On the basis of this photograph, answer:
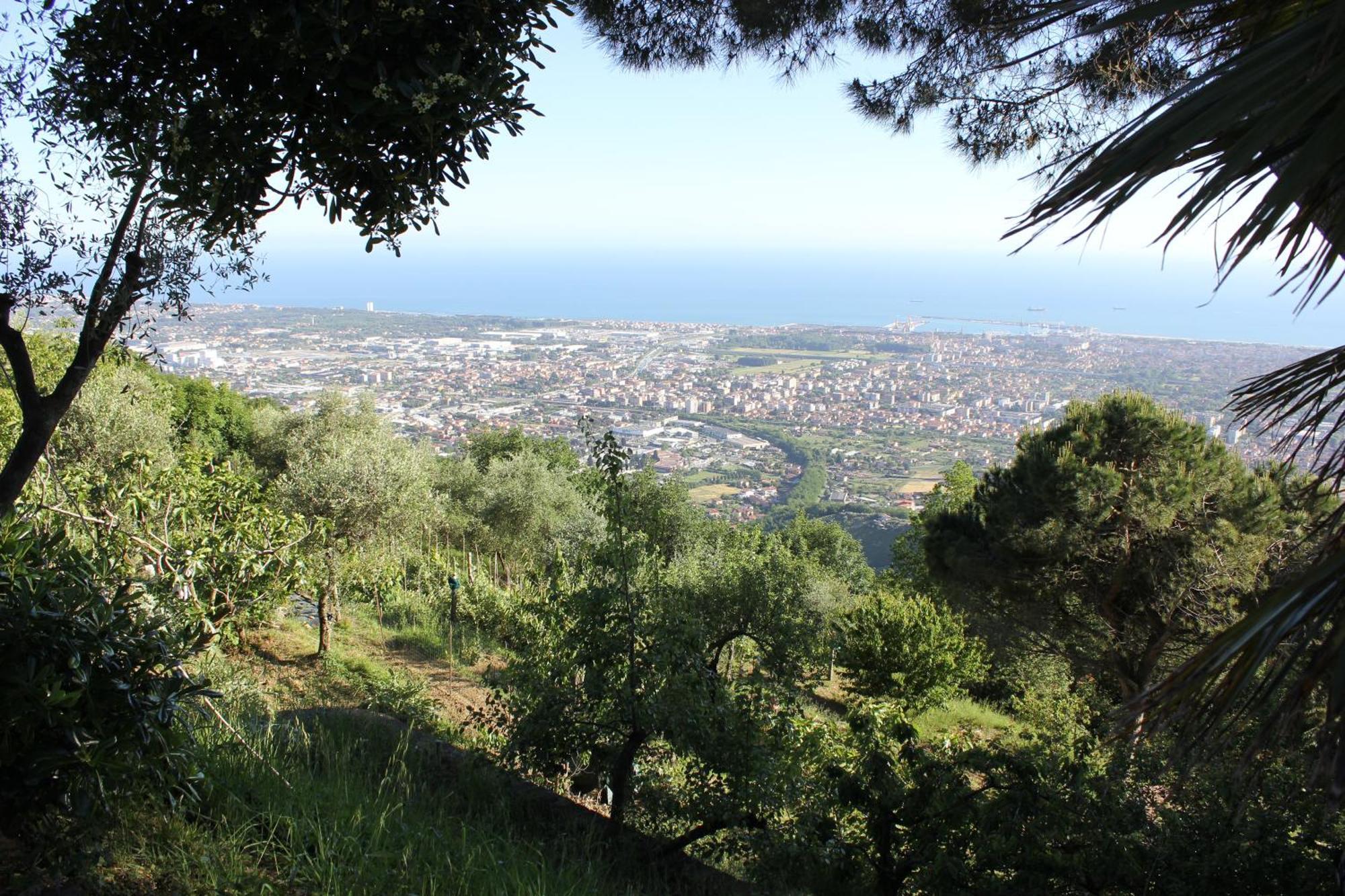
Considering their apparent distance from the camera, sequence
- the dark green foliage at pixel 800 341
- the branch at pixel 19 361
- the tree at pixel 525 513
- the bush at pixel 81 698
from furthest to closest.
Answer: the dark green foliage at pixel 800 341 → the tree at pixel 525 513 → the branch at pixel 19 361 → the bush at pixel 81 698

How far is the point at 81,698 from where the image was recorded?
2.49 meters

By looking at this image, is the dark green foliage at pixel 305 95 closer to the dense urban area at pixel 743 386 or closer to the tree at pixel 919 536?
Result: the tree at pixel 919 536

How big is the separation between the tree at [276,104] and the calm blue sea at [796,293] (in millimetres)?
53537

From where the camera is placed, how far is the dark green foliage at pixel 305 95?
2.12 meters

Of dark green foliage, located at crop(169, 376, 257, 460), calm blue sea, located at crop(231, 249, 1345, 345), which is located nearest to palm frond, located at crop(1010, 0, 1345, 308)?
dark green foliage, located at crop(169, 376, 257, 460)

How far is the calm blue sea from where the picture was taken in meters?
73.7

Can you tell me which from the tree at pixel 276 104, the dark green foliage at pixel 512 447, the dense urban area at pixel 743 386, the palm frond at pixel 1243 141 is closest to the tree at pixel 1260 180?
the palm frond at pixel 1243 141

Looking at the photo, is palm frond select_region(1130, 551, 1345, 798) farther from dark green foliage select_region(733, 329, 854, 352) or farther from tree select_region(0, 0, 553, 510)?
dark green foliage select_region(733, 329, 854, 352)

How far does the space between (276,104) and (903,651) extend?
14308 mm

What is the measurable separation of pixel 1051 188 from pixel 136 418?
58.3 ft

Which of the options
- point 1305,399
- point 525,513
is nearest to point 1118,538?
point 1305,399

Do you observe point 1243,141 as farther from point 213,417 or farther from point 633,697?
point 213,417

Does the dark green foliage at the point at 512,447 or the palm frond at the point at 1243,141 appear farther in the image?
the dark green foliage at the point at 512,447

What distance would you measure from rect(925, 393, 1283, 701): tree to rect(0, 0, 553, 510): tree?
388 inches
